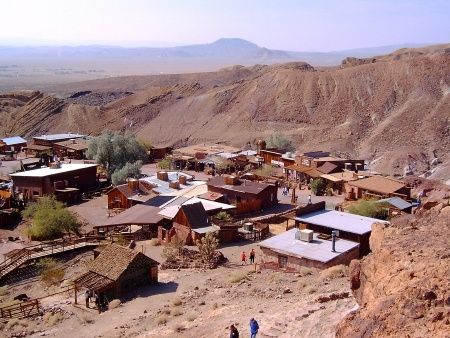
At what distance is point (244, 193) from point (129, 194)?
30.1 ft

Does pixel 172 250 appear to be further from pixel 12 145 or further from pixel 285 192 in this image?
→ pixel 12 145

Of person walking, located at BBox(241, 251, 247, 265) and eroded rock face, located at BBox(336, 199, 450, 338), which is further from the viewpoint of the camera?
person walking, located at BBox(241, 251, 247, 265)

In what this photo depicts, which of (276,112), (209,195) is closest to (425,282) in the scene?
(209,195)

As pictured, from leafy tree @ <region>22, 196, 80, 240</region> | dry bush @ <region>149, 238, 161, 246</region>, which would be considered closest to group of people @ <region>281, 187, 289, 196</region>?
dry bush @ <region>149, 238, 161, 246</region>

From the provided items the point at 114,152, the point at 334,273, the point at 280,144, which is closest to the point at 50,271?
the point at 334,273

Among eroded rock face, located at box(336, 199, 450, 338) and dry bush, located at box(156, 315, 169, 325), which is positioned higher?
eroded rock face, located at box(336, 199, 450, 338)

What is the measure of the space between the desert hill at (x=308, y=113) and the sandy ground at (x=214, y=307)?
42.8 m

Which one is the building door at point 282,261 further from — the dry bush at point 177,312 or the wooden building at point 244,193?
the wooden building at point 244,193

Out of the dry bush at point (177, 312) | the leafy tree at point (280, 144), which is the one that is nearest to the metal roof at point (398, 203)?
the dry bush at point (177, 312)

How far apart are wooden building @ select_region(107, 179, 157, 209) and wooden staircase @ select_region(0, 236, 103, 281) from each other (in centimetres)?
844

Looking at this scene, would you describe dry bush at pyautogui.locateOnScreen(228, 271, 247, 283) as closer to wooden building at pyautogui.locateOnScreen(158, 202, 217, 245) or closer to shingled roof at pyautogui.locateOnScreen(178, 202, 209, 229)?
wooden building at pyautogui.locateOnScreen(158, 202, 217, 245)

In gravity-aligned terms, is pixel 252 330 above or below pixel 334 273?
above

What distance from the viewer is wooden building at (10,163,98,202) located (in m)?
47.8

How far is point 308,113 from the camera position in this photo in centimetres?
8669
